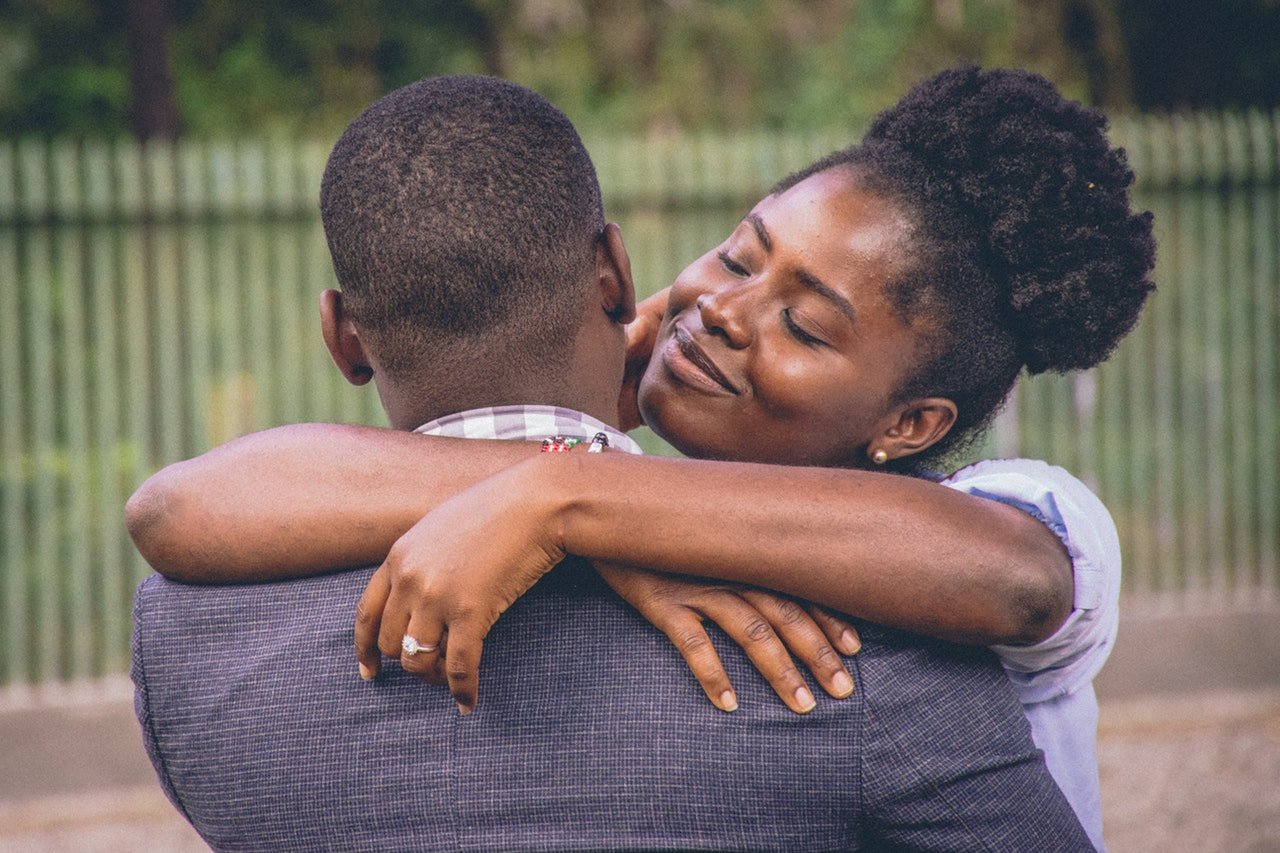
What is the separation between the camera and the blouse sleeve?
1.80 meters

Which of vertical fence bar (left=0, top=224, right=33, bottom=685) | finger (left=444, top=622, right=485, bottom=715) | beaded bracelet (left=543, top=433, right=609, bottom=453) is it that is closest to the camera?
finger (left=444, top=622, right=485, bottom=715)

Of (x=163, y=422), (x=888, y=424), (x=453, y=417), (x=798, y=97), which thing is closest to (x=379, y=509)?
(x=453, y=417)

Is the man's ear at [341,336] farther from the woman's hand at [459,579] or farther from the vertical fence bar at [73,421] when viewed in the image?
the vertical fence bar at [73,421]

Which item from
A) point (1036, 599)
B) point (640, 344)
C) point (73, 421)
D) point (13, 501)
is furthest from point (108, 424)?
point (1036, 599)

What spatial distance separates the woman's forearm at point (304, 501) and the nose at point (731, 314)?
0.65m

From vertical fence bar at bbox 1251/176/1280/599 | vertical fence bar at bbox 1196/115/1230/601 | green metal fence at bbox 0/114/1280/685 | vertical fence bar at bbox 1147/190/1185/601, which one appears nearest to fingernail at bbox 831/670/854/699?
green metal fence at bbox 0/114/1280/685

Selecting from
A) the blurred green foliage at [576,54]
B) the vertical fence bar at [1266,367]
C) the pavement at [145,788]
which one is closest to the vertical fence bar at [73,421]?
the pavement at [145,788]

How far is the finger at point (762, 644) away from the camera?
1.54m

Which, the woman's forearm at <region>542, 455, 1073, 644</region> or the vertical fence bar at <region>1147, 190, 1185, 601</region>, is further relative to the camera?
the vertical fence bar at <region>1147, 190, 1185, 601</region>

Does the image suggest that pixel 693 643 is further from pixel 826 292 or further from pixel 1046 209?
pixel 1046 209

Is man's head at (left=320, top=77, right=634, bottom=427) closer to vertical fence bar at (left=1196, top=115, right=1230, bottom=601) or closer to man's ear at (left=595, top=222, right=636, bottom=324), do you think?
man's ear at (left=595, top=222, right=636, bottom=324)

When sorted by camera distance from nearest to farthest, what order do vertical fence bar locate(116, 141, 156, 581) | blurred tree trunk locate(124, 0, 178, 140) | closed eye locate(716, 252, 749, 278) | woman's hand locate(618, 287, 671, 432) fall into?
closed eye locate(716, 252, 749, 278) < woman's hand locate(618, 287, 671, 432) < vertical fence bar locate(116, 141, 156, 581) < blurred tree trunk locate(124, 0, 178, 140)

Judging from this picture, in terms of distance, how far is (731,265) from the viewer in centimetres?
243

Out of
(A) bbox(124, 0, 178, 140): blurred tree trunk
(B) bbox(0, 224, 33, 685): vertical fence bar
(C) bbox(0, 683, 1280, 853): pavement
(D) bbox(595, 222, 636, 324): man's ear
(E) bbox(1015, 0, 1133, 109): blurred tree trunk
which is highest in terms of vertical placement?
(E) bbox(1015, 0, 1133, 109): blurred tree trunk
